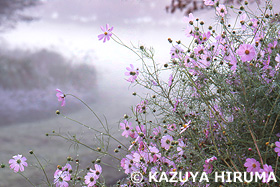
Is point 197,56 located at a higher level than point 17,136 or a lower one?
lower

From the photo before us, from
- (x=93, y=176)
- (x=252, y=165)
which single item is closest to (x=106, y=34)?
(x=93, y=176)

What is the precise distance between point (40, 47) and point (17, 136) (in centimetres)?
78

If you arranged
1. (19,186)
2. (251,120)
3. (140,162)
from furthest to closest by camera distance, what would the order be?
(19,186), (140,162), (251,120)

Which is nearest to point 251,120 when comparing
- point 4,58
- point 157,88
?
point 157,88

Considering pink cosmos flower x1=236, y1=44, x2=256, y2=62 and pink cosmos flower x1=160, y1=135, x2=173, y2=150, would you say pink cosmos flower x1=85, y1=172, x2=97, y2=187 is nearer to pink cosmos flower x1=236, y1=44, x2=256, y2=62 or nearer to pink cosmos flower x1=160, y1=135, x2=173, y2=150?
pink cosmos flower x1=160, y1=135, x2=173, y2=150

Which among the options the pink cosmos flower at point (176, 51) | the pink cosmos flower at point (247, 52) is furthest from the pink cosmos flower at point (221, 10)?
the pink cosmos flower at point (247, 52)

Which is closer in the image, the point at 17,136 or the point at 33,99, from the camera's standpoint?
the point at 17,136

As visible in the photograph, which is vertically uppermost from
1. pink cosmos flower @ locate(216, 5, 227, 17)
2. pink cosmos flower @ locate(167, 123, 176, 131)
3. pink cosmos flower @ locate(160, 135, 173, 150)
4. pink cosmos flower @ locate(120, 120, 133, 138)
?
pink cosmos flower @ locate(216, 5, 227, 17)

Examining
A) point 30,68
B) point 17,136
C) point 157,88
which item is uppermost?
point 30,68

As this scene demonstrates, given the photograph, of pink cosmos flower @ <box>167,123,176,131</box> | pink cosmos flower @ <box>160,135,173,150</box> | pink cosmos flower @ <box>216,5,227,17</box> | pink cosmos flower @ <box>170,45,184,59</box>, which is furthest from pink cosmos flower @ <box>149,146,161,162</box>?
pink cosmos flower @ <box>216,5,227,17</box>

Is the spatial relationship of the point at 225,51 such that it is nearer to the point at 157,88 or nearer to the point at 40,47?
the point at 157,88

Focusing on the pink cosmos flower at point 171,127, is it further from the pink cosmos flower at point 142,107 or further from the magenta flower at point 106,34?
the magenta flower at point 106,34

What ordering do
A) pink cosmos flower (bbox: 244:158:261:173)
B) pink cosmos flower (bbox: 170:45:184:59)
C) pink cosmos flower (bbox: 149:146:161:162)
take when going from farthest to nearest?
pink cosmos flower (bbox: 170:45:184:59)
pink cosmos flower (bbox: 149:146:161:162)
pink cosmos flower (bbox: 244:158:261:173)

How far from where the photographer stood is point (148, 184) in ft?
2.93
